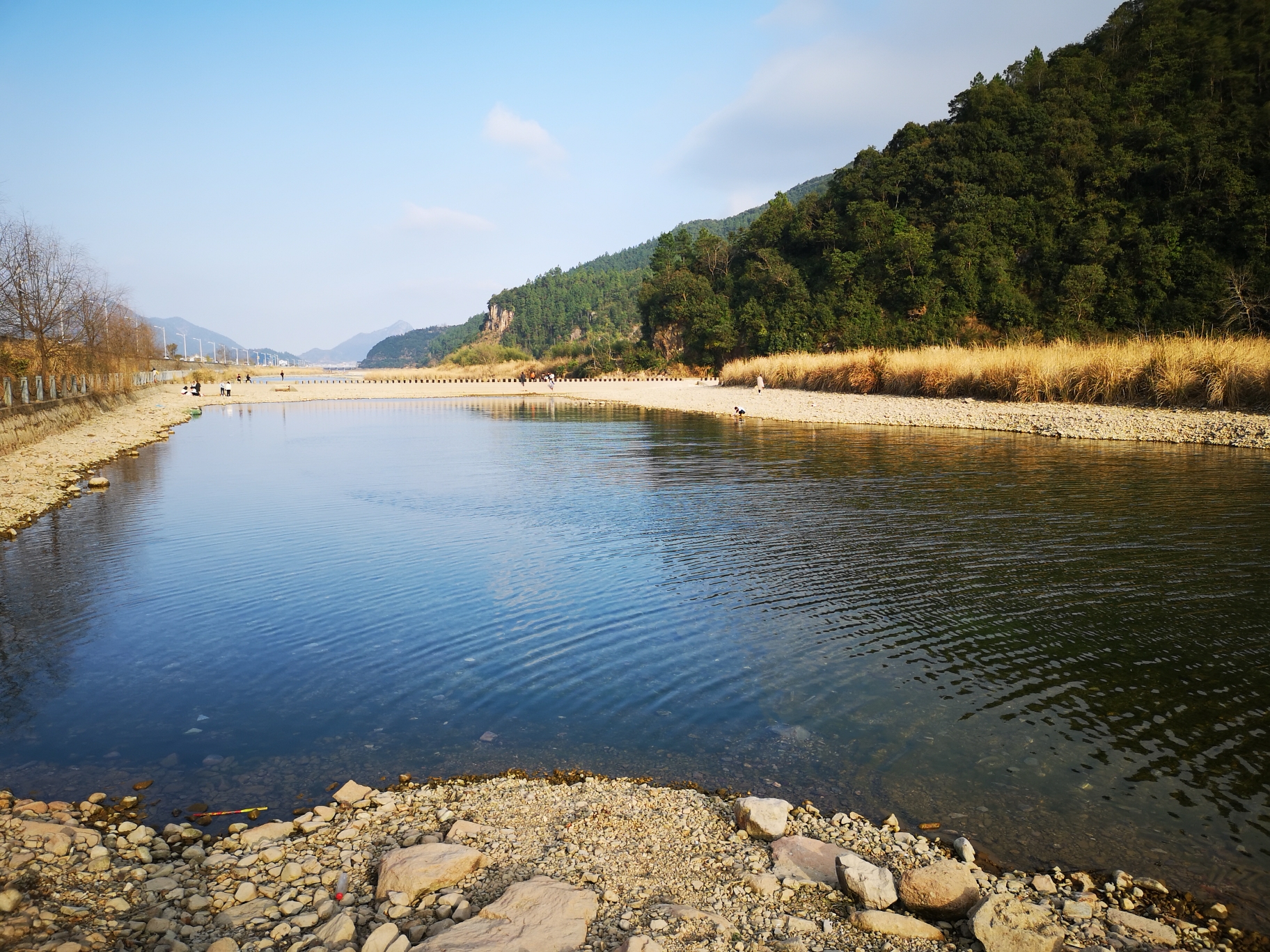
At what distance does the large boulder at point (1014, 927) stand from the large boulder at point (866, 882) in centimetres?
46

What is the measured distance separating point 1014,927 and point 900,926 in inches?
22.6

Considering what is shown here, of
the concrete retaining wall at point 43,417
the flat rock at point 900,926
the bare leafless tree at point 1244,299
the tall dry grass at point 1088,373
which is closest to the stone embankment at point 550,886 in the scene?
the flat rock at point 900,926

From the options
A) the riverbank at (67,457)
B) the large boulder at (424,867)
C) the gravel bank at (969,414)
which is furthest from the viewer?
the gravel bank at (969,414)

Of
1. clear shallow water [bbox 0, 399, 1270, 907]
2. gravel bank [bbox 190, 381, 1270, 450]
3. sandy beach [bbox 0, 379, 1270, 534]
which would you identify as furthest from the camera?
gravel bank [bbox 190, 381, 1270, 450]

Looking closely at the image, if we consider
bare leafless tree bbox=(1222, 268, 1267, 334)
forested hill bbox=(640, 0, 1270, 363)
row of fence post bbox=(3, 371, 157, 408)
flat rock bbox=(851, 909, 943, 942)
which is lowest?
flat rock bbox=(851, 909, 943, 942)

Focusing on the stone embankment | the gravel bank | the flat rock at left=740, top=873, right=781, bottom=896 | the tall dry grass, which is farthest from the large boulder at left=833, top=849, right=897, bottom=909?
the tall dry grass

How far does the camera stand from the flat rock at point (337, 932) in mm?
4195

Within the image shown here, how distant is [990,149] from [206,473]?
74511 millimetres

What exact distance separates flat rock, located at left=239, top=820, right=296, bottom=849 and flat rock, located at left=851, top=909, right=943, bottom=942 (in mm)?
3830

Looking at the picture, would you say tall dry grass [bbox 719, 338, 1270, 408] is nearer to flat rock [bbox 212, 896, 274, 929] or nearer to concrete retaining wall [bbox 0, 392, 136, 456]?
flat rock [bbox 212, 896, 274, 929]

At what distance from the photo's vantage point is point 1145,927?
4.34 metres

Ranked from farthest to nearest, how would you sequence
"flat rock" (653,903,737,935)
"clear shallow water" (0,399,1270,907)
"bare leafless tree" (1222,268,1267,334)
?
"bare leafless tree" (1222,268,1267,334)
"clear shallow water" (0,399,1270,907)
"flat rock" (653,903,737,935)

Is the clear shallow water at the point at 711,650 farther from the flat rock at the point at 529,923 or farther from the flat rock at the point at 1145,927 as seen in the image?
the flat rock at the point at 529,923

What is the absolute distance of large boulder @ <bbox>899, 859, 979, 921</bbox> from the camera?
443cm
